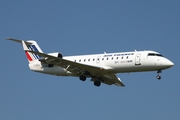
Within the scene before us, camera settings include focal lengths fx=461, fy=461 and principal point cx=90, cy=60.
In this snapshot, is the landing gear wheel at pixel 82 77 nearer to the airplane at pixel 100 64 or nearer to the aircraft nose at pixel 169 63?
the airplane at pixel 100 64

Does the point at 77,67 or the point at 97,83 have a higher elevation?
the point at 77,67

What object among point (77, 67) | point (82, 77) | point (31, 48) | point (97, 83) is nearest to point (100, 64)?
point (77, 67)

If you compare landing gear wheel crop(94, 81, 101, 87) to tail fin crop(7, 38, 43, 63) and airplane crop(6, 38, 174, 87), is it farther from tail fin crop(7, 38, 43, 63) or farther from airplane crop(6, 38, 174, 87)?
tail fin crop(7, 38, 43, 63)

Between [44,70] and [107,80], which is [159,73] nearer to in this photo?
[107,80]

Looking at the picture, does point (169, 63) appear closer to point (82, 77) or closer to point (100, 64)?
point (100, 64)

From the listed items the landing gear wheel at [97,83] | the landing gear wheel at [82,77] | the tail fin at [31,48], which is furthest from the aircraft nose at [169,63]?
the tail fin at [31,48]

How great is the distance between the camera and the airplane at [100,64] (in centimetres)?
3675

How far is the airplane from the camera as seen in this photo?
36.8 m

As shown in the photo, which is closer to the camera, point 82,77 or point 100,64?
point 100,64

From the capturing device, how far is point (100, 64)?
1503 inches

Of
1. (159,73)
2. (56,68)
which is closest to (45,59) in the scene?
(56,68)

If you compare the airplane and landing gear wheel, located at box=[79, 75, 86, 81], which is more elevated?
the airplane

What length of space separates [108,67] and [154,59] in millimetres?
3769

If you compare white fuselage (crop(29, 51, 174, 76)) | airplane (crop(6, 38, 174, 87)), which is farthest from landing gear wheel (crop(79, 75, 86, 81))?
white fuselage (crop(29, 51, 174, 76))
